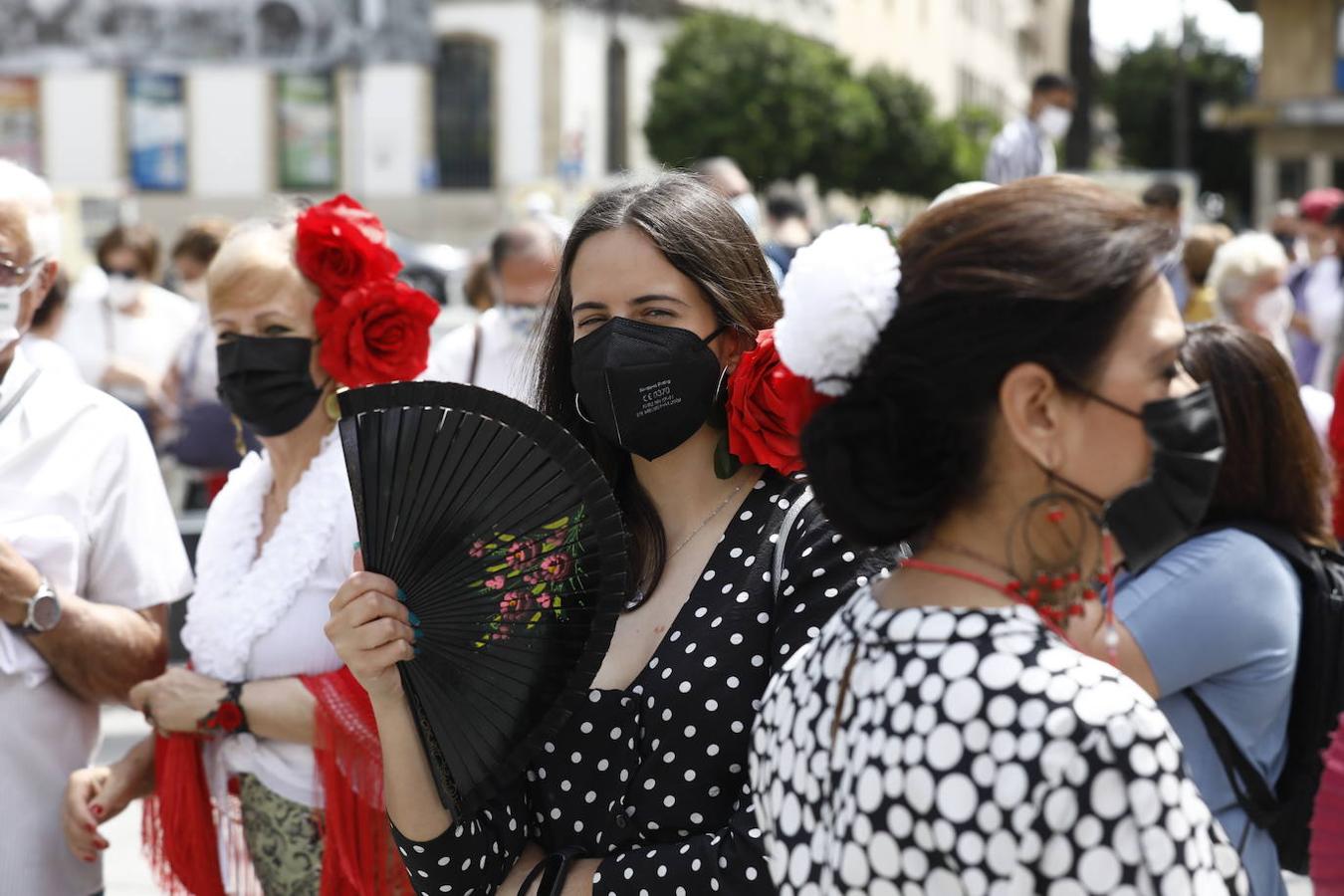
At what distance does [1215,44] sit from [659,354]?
56.0 meters

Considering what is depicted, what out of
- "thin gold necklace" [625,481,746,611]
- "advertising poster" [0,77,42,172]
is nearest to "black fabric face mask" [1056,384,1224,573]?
"thin gold necklace" [625,481,746,611]

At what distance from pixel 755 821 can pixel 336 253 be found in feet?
5.20

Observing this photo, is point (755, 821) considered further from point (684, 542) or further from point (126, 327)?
point (126, 327)

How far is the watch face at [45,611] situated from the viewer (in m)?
3.00

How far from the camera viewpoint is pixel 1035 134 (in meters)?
8.82

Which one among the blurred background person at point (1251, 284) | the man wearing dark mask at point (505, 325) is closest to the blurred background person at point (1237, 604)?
the man wearing dark mask at point (505, 325)

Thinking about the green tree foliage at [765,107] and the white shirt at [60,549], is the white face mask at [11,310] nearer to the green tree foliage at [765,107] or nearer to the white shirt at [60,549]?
the white shirt at [60,549]

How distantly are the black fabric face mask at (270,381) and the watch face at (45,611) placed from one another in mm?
509

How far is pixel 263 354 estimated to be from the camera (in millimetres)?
3254

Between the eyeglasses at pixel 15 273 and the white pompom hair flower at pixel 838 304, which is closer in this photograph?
the white pompom hair flower at pixel 838 304

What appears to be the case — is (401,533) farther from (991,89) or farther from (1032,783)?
(991,89)

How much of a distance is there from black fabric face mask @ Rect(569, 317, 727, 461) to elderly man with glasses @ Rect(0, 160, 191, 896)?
116 centimetres

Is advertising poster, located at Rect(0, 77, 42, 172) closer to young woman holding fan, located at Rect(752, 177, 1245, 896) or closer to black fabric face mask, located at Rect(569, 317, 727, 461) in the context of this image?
black fabric face mask, located at Rect(569, 317, 727, 461)

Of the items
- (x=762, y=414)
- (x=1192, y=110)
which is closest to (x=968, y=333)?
(x=762, y=414)
